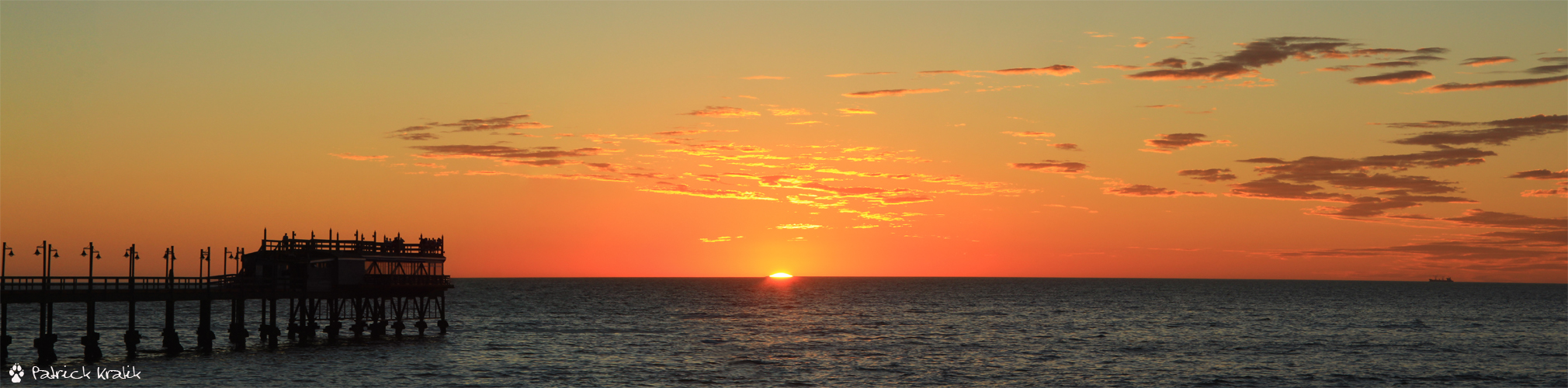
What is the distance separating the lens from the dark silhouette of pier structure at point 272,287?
52.4 m

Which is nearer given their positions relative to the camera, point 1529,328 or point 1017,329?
point 1017,329

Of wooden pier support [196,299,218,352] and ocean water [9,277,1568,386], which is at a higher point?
wooden pier support [196,299,218,352]

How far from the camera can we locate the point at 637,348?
71875 millimetres

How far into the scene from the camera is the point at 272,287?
207ft

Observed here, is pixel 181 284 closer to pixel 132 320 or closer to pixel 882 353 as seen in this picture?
pixel 132 320

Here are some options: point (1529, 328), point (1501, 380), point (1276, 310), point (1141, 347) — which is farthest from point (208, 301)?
point (1276, 310)

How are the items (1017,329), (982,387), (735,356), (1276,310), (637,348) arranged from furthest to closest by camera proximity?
(1276,310)
(1017,329)
(637,348)
(735,356)
(982,387)

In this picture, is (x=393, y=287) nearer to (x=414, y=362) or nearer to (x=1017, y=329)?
(x=414, y=362)

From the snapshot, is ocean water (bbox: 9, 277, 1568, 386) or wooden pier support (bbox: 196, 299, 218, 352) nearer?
ocean water (bbox: 9, 277, 1568, 386)

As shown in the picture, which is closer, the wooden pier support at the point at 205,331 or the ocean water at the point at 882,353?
the ocean water at the point at 882,353

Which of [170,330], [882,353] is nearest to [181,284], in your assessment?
[170,330]

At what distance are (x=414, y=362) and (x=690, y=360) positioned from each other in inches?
595

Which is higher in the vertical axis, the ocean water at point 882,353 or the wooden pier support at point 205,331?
the wooden pier support at point 205,331

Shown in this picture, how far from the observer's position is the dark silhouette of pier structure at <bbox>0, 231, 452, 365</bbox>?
5244 centimetres
